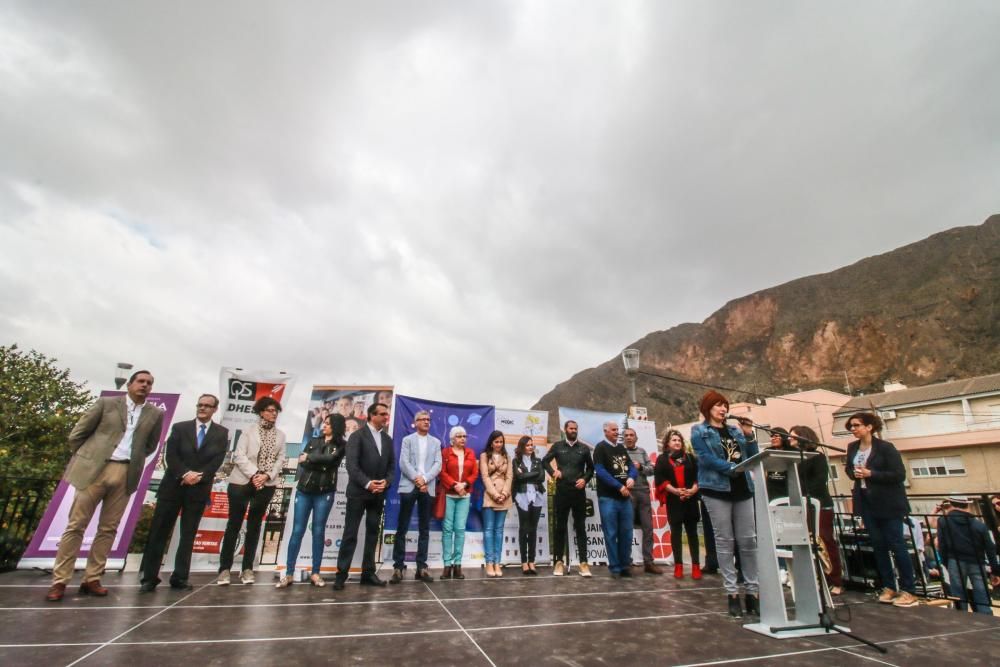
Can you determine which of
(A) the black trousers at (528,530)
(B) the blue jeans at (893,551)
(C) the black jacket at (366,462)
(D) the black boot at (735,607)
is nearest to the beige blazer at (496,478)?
(A) the black trousers at (528,530)

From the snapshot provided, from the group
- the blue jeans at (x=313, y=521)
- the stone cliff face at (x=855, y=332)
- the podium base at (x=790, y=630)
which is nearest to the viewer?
the podium base at (x=790, y=630)

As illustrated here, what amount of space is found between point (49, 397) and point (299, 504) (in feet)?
52.6

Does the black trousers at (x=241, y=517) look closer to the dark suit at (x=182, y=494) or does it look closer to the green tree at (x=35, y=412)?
the dark suit at (x=182, y=494)

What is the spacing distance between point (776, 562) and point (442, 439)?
500cm

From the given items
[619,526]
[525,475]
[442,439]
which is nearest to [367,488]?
[442,439]

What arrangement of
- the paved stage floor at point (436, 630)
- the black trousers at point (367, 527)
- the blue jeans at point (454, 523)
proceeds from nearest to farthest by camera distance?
1. the paved stage floor at point (436, 630)
2. the black trousers at point (367, 527)
3. the blue jeans at point (454, 523)

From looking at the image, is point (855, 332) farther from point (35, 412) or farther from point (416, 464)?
point (35, 412)

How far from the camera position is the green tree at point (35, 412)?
13.5 meters

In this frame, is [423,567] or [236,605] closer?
[236,605]

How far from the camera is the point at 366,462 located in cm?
549

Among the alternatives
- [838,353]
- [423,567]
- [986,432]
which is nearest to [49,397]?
[423,567]

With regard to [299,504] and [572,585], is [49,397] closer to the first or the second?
[299,504]

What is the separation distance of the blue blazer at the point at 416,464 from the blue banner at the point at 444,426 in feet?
2.81

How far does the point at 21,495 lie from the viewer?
5891 mm
